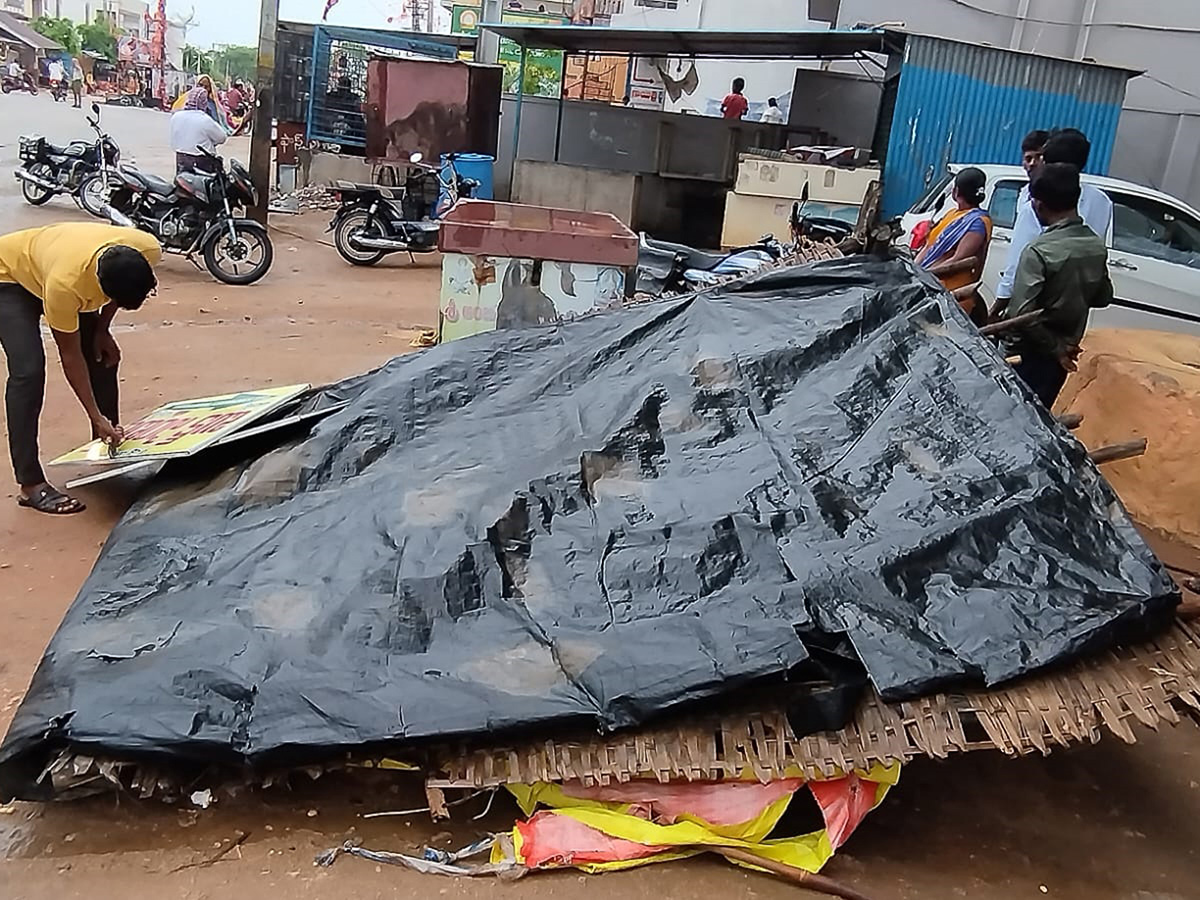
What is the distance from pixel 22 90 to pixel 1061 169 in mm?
39191

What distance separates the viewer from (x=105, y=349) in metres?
4.16

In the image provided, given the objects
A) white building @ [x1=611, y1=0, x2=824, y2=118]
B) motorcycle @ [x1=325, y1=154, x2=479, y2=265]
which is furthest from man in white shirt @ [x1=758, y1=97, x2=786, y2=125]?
motorcycle @ [x1=325, y1=154, x2=479, y2=265]

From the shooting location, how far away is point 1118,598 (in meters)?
2.34

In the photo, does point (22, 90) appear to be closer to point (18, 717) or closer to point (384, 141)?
point (384, 141)

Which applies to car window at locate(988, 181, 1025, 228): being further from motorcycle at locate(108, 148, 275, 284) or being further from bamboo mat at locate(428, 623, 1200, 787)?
motorcycle at locate(108, 148, 275, 284)

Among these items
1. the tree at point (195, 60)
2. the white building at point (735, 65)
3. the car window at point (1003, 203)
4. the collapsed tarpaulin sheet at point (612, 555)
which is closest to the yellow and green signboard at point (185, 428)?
the collapsed tarpaulin sheet at point (612, 555)

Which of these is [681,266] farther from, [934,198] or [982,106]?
[982,106]

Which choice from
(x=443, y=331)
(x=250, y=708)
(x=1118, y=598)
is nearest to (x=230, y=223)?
(x=443, y=331)

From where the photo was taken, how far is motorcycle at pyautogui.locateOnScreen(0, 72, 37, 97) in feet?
114

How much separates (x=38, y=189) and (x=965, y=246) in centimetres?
1024

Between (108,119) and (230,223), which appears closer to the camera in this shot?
(230,223)

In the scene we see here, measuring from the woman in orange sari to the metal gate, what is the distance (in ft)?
33.8

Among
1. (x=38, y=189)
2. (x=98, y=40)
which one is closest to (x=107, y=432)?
(x=38, y=189)

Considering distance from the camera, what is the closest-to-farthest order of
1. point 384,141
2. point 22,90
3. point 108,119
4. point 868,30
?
1. point 868,30
2. point 384,141
3. point 108,119
4. point 22,90
